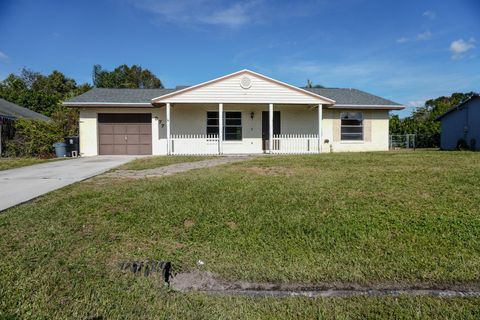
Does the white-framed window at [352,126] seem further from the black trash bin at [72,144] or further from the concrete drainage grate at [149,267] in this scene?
the concrete drainage grate at [149,267]

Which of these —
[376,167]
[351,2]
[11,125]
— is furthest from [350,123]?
[11,125]

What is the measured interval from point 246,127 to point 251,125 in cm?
32

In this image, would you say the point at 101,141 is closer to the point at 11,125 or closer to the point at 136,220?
the point at 11,125

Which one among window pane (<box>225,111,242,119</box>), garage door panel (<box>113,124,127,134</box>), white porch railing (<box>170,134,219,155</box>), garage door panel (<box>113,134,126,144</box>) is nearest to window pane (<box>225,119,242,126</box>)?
window pane (<box>225,111,242,119</box>)

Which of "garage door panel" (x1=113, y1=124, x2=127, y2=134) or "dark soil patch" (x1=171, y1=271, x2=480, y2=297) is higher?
"garage door panel" (x1=113, y1=124, x2=127, y2=134)

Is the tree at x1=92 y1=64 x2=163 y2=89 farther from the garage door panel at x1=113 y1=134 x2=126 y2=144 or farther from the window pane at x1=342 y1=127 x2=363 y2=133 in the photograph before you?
the window pane at x1=342 y1=127 x2=363 y2=133

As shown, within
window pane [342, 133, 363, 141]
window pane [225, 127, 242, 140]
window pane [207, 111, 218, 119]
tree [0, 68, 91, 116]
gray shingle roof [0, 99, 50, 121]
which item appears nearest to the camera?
window pane [207, 111, 218, 119]

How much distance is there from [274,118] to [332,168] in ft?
34.9

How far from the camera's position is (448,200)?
540 centimetres

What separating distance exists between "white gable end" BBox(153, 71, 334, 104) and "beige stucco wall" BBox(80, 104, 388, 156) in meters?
1.43

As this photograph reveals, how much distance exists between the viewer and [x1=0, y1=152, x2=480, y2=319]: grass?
9.32 ft

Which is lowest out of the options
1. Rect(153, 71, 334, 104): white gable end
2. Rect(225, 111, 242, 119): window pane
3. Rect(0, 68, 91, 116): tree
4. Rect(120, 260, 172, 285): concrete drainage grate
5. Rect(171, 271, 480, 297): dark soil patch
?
Rect(171, 271, 480, 297): dark soil patch

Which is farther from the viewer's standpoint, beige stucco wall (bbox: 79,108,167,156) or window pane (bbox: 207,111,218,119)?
window pane (bbox: 207,111,218,119)

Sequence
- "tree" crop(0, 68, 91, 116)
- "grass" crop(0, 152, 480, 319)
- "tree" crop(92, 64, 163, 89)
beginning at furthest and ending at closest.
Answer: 1. "tree" crop(92, 64, 163, 89)
2. "tree" crop(0, 68, 91, 116)
3. "grass" crop(0, 152, 480, 319)
